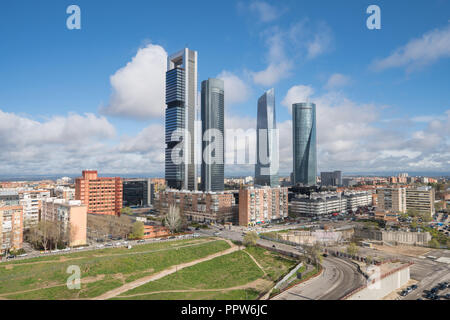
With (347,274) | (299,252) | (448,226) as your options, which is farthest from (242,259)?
(448,226)

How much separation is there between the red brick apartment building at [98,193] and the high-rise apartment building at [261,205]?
2740cm

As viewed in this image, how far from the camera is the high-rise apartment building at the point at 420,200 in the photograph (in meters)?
64.5

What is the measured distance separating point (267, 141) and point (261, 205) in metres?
57.3

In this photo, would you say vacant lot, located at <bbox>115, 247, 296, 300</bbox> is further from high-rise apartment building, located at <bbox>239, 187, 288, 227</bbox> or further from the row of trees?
the row of trees

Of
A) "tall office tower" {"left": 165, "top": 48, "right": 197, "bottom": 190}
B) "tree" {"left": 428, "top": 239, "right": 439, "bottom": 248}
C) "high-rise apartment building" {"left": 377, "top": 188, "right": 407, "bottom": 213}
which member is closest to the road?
"tree" {"left": 428, "top": 239, "right": 439, "bottom": 248}

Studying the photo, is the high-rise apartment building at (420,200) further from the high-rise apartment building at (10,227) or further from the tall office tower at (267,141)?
the high-rise apartment building at (10,227)

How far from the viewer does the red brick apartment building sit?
58050 mm

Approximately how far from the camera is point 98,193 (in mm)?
59938

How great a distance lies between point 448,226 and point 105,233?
205ft

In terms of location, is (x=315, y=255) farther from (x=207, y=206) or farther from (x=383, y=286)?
(x=207, y=206)

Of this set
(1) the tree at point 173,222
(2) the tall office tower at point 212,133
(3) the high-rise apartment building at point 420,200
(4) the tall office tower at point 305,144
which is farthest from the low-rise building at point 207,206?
(4) the tall office tower at point 305,144

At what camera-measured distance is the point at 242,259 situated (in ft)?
119

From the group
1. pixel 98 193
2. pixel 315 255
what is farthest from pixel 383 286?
pixel 98 193
